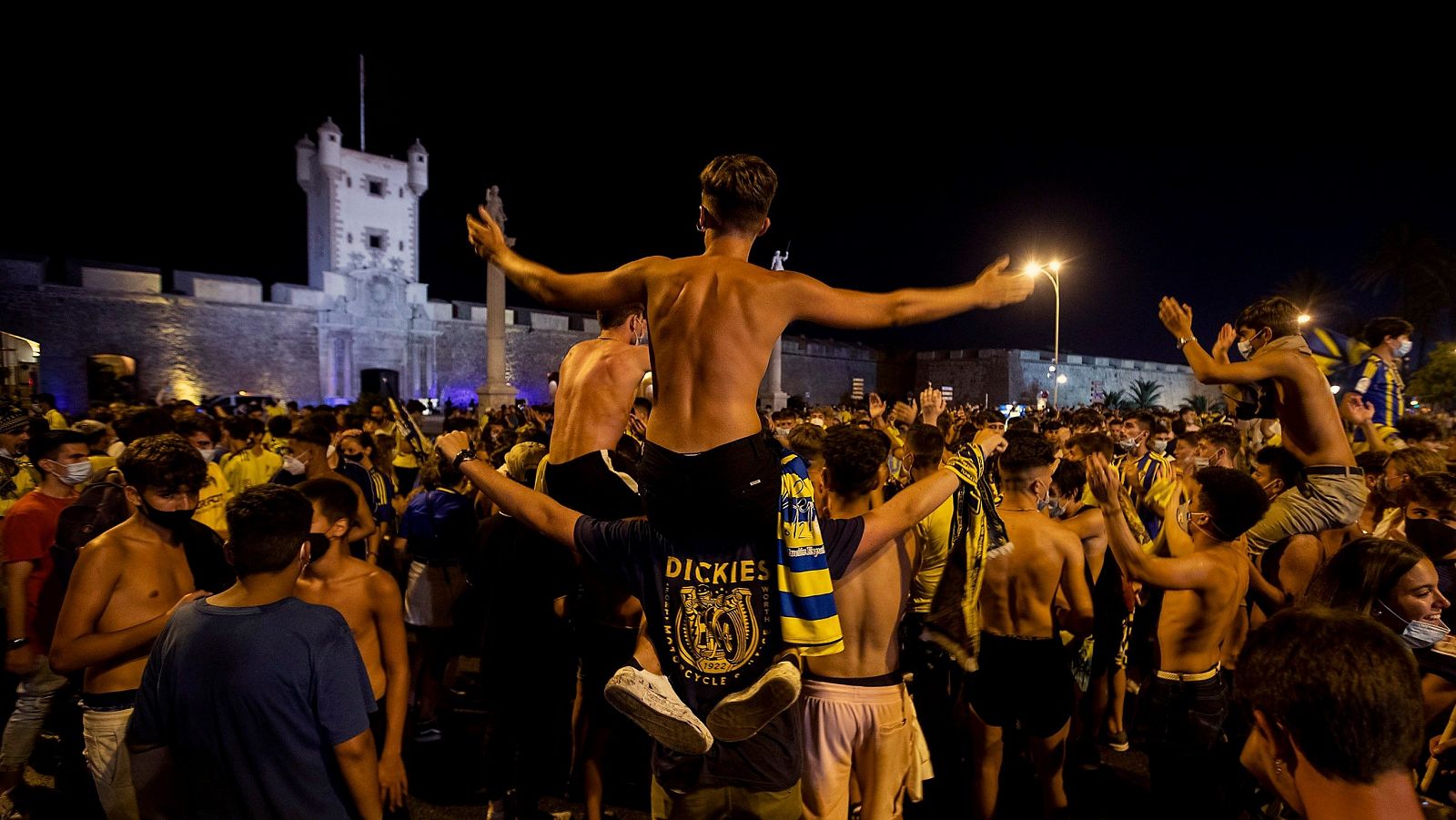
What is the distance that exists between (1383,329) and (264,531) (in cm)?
775

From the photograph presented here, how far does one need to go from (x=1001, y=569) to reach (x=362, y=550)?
4206 millimetres

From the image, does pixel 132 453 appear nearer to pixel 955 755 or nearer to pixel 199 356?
pixel 955 755

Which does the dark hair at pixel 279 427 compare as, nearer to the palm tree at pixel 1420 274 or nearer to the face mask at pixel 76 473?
the face mask at pixel 76 473

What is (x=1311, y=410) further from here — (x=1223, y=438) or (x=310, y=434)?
(x=310, y=434)

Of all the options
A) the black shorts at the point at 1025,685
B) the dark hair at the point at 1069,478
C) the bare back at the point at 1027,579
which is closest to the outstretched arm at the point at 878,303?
the bare back at the point at 1027,579

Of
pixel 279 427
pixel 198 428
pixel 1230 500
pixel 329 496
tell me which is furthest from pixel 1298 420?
pixel 279 427

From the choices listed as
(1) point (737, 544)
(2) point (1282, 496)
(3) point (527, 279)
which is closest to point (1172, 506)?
(2) point (1282, 496)

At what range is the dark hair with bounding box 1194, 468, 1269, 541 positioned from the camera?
307 cm

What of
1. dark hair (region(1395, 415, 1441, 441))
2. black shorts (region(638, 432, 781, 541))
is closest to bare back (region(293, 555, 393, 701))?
black shorts (region(638, 432, 781, 541))

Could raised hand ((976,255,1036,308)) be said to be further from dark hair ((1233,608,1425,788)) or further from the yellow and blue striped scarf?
dark hair ((1233,608,1425,788))

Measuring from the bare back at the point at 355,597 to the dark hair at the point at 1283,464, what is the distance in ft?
16.8

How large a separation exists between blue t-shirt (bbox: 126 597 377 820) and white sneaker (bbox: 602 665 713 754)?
95cm

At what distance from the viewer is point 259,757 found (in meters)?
2.08

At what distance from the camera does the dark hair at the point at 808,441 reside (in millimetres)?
5545
